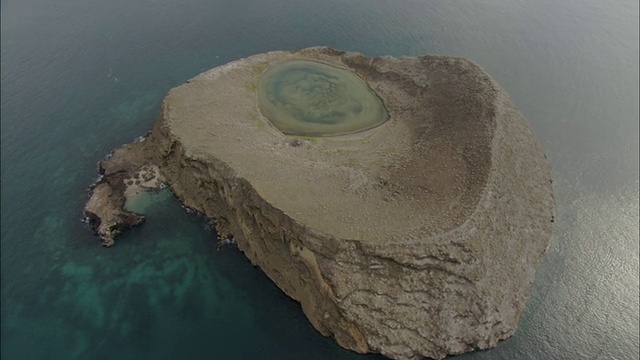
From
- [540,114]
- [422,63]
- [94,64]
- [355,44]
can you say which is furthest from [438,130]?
[94,64]

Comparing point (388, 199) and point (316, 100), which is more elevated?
point (388, 199)

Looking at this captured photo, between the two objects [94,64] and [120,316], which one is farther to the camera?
[94,64]

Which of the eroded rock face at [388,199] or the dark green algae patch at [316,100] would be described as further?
the dark green algae patch at [316,100]

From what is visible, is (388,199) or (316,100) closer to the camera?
(388,199)

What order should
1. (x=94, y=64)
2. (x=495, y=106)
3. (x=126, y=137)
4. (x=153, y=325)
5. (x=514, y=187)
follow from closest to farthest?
(x=153, y=325)
(x=514, y=187)
(x=495, y=106)
(x=126, y=137)
(x=94, y=64)

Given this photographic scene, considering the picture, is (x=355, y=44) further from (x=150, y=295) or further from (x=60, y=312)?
(x=60, y=312)

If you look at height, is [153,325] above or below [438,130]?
below
